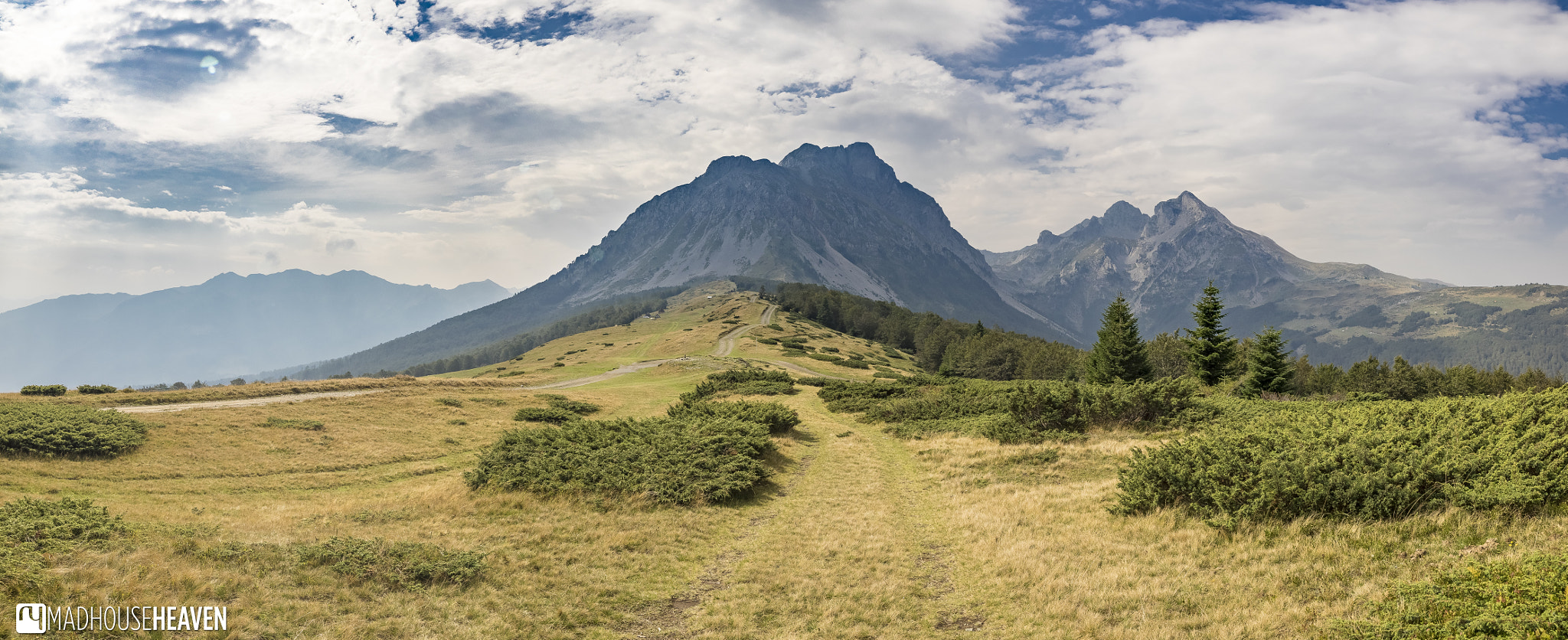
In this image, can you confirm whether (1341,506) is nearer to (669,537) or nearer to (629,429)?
(669,537)

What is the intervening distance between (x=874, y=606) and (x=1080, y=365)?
251 feet

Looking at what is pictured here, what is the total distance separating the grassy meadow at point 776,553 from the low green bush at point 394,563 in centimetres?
10

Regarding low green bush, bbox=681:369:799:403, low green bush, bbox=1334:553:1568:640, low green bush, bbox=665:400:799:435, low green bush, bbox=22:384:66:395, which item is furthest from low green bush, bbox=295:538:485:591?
low green bush, bbox=22:384:66:395

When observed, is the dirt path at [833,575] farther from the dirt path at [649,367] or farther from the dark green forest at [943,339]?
the dark green forest at [943,339]

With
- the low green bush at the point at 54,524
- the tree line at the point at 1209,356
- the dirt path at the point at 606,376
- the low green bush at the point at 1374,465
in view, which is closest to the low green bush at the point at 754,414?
the low green bush at the point at 1374,465

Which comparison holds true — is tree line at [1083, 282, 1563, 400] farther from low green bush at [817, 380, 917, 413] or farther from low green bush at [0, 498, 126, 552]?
low green bush at [0, 498, 126, 552]

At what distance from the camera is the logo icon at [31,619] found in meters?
8.07

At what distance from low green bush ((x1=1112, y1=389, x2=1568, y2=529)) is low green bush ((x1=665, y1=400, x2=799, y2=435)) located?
1726 centimetres

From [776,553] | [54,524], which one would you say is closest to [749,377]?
[776,553]

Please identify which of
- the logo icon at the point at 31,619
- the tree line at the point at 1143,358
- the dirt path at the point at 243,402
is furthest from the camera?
the tree line at the point at 1143,358

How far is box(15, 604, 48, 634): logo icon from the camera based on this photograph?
8070 mm

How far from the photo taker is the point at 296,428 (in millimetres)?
32625

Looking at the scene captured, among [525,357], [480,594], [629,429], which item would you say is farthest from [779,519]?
[525,357]

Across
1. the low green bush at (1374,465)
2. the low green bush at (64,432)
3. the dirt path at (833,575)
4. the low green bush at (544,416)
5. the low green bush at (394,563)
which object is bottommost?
the dirt path at (833,575)
